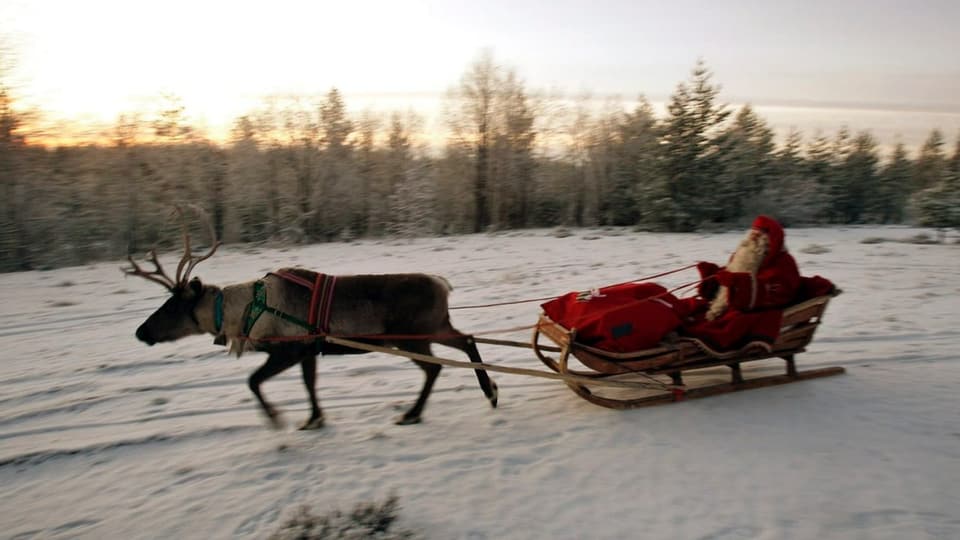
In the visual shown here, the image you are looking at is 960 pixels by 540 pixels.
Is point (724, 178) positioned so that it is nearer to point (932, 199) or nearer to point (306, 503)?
point (932, 199)

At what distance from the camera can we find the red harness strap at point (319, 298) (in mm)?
5242

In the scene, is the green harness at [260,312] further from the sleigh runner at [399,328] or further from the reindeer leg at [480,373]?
the reindeer leg at [480,373]

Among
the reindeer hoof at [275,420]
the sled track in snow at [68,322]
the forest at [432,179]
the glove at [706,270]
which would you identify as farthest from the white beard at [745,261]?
the forest at [432,179]

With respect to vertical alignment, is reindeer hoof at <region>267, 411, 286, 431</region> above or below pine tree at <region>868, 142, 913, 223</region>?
below

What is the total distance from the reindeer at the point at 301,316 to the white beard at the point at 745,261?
2760mm

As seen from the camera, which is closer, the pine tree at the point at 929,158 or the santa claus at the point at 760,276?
the santa claus at the point at 760,276

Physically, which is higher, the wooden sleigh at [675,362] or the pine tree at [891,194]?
the pine tree at [891,194]

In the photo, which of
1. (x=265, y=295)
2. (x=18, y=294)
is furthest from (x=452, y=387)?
(x=18, y=294)

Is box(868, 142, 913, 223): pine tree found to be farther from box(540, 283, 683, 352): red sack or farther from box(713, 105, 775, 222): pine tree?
box(540, 283, 683, 352): red sack

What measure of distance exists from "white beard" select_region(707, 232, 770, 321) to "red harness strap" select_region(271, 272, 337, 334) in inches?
149

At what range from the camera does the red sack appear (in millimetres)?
5172

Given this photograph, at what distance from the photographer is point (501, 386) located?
6.48m

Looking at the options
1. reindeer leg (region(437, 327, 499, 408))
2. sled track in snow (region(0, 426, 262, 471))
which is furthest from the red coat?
sled track in snow (region(0, 426, 262, 471))

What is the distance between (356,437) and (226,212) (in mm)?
24996
